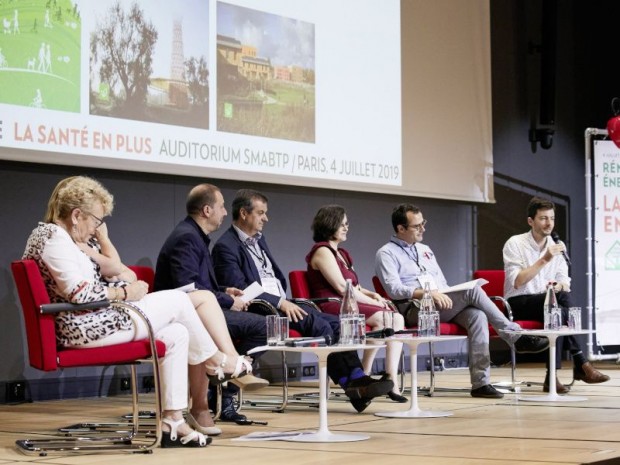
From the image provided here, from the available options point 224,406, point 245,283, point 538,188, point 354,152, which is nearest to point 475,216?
point 538,188

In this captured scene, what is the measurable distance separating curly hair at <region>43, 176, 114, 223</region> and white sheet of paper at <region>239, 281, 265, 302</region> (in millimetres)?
1157

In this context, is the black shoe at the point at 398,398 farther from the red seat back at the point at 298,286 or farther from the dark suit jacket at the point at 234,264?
the dark suit jacket at the point at 234,264

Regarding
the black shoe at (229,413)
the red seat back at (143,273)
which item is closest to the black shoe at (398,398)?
the black shoe at (229,413)

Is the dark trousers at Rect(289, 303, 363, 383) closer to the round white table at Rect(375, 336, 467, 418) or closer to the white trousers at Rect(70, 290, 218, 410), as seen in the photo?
the round white table at Rect(375, 336, 467, 418)

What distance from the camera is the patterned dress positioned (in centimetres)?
389

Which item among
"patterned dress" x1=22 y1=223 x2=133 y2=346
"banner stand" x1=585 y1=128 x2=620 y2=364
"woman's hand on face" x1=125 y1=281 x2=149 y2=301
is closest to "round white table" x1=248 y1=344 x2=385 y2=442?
"woman's hand on face" x1=125 y1=281 x2=149 y2=301

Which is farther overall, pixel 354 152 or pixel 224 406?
pixel 354 152

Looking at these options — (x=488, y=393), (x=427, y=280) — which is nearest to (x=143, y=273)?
(x=427, y=280)

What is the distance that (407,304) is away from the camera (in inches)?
244

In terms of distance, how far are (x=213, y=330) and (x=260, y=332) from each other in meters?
0.70

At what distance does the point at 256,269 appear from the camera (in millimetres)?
5590

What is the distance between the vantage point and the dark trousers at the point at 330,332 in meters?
5.04

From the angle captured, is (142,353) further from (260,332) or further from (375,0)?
(375,0)

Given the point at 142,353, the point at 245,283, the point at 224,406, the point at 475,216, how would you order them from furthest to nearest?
the point at 475,216 → the point at 245,283 → the point at 224,406 → the point at 142,353
